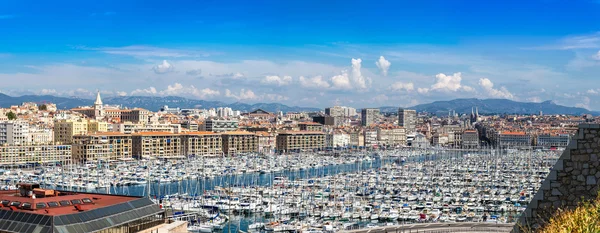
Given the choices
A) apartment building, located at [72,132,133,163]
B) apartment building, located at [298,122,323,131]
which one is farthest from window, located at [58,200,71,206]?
apartment building, located at [298,122,323,131]

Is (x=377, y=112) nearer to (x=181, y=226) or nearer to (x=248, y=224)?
(x=248, y=224)

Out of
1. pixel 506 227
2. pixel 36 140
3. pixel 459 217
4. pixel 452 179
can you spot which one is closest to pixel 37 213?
pixel 506 227

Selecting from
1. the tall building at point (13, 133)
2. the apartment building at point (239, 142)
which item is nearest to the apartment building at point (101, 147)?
the tall building at point (13, 133)

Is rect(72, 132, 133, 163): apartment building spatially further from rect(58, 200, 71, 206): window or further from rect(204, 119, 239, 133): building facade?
rect(58, 200, 71, 206): window

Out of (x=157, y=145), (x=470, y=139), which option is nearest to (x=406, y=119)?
(x=470, y=139)

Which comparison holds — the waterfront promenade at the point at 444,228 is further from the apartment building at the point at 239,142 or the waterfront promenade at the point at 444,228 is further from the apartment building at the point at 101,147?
the apartment building at the point at 239,142
